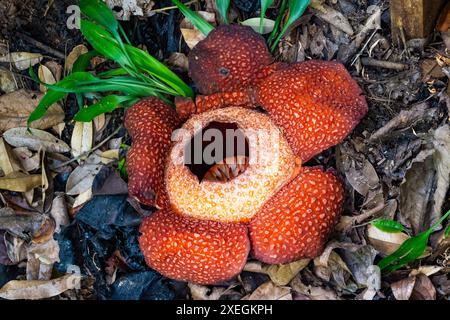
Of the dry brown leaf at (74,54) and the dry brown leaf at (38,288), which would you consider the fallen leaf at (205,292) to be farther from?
the dry brown leaf at (74,54)

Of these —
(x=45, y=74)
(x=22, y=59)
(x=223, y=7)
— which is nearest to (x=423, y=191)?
(x=223, y=7)

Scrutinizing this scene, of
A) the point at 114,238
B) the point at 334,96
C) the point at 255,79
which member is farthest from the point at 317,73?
the point at 114,238

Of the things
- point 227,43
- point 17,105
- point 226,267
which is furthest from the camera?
point 17,105

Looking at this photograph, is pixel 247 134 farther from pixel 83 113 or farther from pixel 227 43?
pixel 83 113

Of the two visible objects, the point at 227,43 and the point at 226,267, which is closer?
the point at 226,267

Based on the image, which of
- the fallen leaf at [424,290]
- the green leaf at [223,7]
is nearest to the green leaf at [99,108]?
the green leaf at [223,7]

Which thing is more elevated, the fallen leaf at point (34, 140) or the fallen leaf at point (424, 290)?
the fallen leaf at point (34, 140)

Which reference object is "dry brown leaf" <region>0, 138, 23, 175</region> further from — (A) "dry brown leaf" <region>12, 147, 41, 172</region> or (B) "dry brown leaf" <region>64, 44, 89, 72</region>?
(B) "dry brown leaf" <region>64, 44, 89, 72</region>
